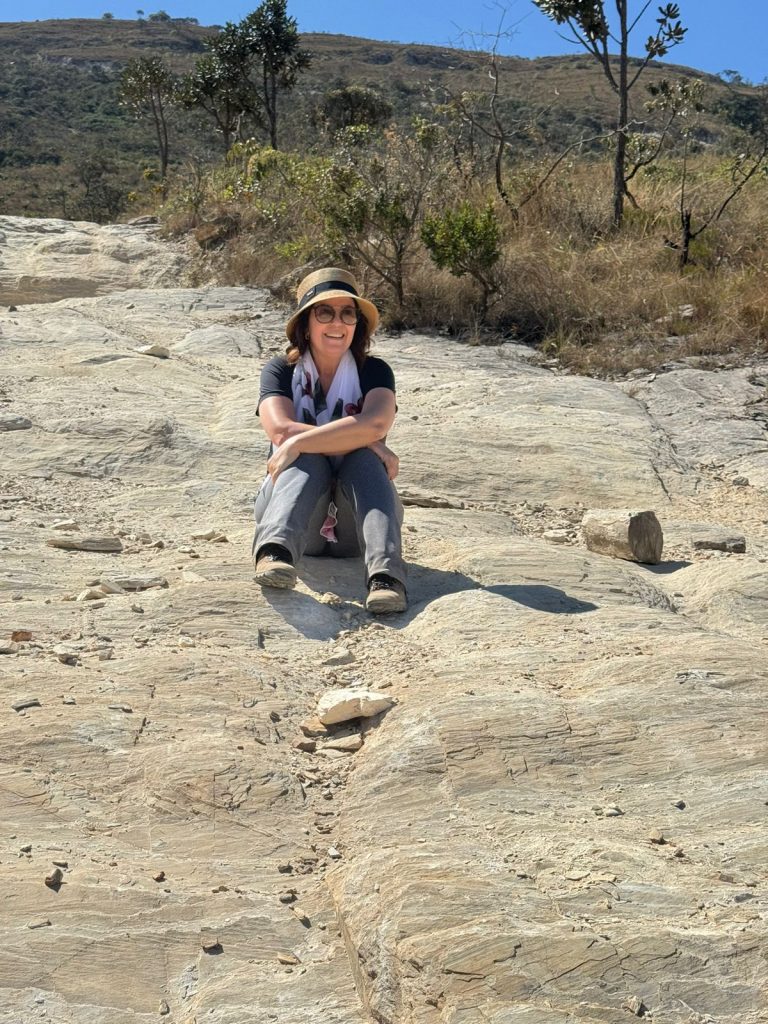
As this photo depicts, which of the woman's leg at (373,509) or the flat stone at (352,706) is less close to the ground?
the woman's leg at (373,509)

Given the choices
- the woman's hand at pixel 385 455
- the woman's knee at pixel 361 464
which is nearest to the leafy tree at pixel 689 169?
the woman's hand at pixel 385 455

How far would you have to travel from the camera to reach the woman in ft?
13.4

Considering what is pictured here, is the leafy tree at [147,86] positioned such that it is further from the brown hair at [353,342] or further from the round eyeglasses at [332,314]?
the round eyeglasses at [332,314]

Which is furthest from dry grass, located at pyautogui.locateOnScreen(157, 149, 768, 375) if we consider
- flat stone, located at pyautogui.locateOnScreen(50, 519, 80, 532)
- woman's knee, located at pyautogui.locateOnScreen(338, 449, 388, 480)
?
flat stone, located at pyautogui.locateOnScreen(50, 519, 80, 532)

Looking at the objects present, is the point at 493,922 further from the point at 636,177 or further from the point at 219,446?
the point at 636,177

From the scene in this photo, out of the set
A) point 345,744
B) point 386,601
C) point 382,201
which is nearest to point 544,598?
point 386,601

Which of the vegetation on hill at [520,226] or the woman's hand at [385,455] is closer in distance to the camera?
the woman's hand at [385,455]

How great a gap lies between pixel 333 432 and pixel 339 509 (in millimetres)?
340

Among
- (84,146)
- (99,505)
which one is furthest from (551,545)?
(84,146)

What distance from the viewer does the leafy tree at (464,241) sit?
26.9 feet

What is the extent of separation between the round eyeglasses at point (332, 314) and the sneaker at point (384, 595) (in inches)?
40.1

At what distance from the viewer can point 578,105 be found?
3834 cm

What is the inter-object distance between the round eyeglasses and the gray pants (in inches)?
19.6

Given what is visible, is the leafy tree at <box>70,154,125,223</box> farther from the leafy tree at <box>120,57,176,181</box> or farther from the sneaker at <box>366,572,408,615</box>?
the sneaker at <box>366,572,408,615</box>
